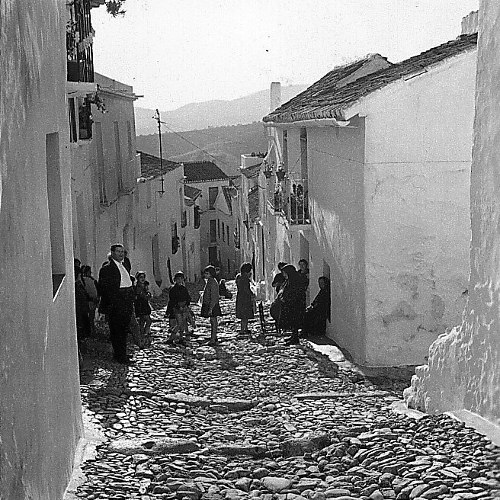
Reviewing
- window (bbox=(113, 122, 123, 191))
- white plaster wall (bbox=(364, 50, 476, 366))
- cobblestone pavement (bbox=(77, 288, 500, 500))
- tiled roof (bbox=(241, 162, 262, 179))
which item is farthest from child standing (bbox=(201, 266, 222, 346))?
tiled roof (bbox=(241, 162, 262, 179))

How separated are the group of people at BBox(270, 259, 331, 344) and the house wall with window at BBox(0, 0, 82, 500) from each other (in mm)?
7666

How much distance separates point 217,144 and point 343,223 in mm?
52588

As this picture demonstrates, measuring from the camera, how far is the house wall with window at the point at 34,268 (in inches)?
170

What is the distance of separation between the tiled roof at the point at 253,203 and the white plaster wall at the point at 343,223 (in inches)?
627

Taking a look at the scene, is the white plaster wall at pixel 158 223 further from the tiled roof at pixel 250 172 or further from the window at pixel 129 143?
the tiled roof at pixel 250 172

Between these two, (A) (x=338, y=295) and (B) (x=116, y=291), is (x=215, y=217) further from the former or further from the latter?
(B) (x=116, y=291)

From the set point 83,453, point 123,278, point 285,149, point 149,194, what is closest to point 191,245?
point 149,194

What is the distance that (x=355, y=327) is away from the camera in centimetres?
1309

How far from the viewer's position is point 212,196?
52.2m

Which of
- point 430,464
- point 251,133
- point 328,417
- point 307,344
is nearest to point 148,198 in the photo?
point 307,344

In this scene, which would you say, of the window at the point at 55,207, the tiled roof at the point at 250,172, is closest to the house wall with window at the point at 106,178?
the window at the point at 55,207

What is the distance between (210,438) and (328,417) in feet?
4.30

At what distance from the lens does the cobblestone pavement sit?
5.78 m

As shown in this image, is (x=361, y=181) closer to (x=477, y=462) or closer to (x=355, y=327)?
(x=355, y=327)
